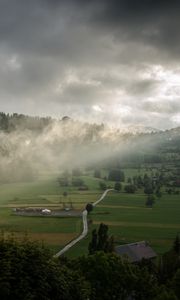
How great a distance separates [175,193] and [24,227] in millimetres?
88982

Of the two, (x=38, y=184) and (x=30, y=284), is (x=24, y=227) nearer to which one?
(x=30, y=284)

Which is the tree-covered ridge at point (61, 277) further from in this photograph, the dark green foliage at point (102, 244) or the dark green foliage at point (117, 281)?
the dark green foliage at point (102, 244)

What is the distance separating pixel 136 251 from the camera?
229 ft

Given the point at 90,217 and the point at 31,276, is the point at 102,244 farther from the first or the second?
the point at 90,217

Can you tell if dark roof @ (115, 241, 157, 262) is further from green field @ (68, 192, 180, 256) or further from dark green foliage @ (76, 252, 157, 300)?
dark green foliage @ (76, 252, 157, 300)

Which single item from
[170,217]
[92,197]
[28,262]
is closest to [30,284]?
[28,262]

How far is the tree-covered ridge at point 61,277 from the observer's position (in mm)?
24234

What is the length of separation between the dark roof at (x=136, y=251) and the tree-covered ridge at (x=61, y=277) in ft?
85.4

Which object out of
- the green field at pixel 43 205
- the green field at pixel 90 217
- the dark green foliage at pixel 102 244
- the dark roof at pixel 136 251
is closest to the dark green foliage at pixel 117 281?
the green field at pixel 43 205

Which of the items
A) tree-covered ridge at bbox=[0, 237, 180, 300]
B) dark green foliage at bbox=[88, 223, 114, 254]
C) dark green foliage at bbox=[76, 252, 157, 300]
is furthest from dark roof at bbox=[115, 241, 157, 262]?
dark green foliage at bbox=[76, 252, 157, 300]

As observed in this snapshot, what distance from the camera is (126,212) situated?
124 metres

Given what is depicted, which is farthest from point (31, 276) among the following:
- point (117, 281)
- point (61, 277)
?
point (117, 281)

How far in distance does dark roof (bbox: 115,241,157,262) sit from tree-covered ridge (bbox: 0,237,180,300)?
26.0 metres

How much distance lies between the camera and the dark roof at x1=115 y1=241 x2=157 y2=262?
2667 inches
